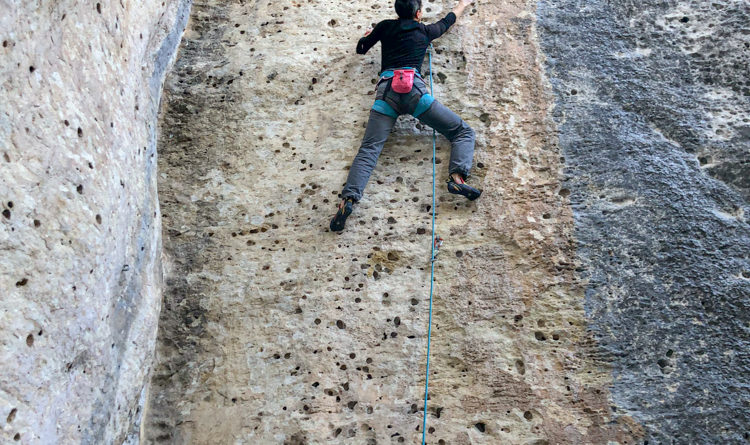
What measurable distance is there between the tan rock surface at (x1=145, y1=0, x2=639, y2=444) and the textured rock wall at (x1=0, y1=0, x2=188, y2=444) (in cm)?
38

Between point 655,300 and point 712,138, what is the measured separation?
3.53ft

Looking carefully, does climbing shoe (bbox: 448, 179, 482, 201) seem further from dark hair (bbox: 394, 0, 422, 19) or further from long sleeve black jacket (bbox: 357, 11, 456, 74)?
dark hair (bbox: 394, 0, 422, 19)

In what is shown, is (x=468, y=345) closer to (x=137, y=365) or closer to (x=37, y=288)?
(x=137, y=365)

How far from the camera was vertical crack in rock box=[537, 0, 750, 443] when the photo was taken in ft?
9.91

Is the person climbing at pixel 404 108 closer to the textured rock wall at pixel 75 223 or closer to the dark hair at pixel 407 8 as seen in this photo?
the dark hair at pixel 407 8

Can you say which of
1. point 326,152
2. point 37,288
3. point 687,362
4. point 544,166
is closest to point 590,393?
point 687,362

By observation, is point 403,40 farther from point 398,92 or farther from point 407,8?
point 398,92

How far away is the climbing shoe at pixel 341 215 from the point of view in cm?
351

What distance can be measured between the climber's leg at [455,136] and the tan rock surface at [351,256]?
0.42 ft

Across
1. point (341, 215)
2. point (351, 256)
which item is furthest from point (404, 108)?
point (351, 256)

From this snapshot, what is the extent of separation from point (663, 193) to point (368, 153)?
1.63 meters

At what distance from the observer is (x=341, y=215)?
3.51 m

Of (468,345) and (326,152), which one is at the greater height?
(326,152)

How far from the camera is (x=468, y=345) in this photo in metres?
3.26
